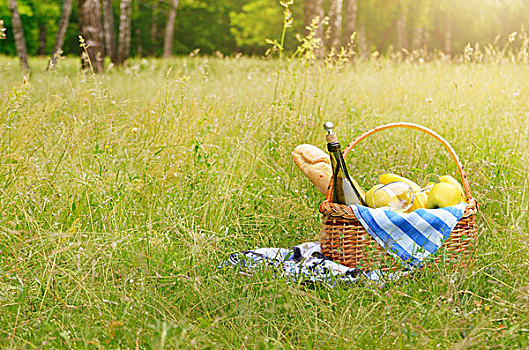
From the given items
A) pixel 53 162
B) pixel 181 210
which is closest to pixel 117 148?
pixel 53 162

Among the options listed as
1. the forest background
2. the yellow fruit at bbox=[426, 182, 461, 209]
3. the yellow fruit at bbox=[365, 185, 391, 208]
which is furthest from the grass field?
the forest background

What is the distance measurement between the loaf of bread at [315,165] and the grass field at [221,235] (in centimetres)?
31

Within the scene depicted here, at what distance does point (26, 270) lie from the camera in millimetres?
2438

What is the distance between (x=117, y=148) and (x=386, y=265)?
213cm

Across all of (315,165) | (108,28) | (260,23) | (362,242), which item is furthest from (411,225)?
(260,23)

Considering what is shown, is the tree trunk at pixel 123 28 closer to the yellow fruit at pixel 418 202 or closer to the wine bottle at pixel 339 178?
the wine bottle at pixel 339 178

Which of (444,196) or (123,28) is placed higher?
(123,28)

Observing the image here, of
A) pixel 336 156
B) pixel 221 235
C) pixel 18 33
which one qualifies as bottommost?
pixel 221 235

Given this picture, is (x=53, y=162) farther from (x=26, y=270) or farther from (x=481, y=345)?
(x=481, y=345)

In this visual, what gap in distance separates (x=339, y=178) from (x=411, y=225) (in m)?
0.44

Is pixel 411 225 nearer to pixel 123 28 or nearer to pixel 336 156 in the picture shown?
pixel 336 156

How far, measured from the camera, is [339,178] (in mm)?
2744

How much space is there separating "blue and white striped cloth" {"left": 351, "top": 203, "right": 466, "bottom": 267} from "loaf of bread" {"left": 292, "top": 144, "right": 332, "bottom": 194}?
386 millimetres

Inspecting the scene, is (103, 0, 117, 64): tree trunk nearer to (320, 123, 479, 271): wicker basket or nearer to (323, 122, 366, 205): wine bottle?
(323, 122, 366, 205): wine bottle
